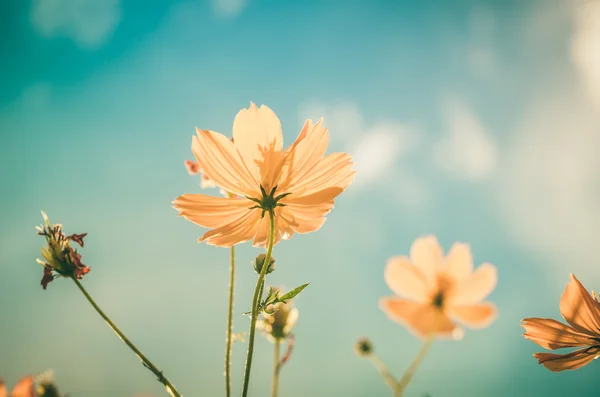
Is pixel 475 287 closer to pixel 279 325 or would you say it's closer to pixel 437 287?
pixel 437 287

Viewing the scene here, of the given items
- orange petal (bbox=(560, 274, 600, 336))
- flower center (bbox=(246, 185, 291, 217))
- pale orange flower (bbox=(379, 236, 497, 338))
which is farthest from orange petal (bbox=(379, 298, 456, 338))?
flower center (bbox=(246, 185, 291, 217))

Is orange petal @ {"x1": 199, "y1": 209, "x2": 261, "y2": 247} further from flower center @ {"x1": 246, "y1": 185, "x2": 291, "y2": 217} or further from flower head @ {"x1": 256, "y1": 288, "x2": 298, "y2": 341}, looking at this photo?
flower head @ {"x1": 256, "y1": 288, "x2": 298, "y2": 341}

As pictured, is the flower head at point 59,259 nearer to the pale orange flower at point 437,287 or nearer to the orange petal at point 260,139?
the orange petal at point 260,139

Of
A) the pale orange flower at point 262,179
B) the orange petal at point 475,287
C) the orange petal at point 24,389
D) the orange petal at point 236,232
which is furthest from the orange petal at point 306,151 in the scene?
the orange petal at point 24,389

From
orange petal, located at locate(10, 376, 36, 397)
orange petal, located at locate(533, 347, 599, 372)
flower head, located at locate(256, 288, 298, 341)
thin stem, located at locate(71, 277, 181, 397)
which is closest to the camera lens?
thin stem, located at locate(71, 277, 181, 397)

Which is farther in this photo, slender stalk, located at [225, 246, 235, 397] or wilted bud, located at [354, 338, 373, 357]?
wilted bud, located at [354, 338, 373, 357]

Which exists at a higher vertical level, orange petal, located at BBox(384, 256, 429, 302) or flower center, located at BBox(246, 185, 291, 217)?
flower center, located at BBox(246, 185, 291, 217)
